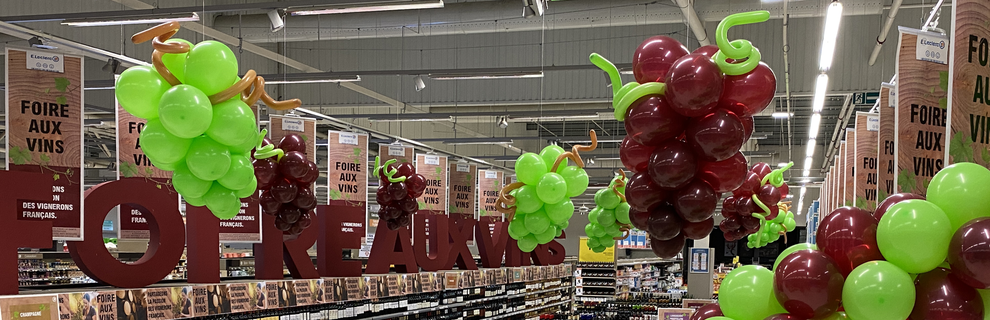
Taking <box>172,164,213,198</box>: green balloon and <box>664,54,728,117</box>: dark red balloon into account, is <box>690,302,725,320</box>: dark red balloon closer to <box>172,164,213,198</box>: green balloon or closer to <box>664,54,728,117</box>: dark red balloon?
<box>664,54,728,117</box>: dark red balloon

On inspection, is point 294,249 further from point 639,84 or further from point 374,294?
point 639,84

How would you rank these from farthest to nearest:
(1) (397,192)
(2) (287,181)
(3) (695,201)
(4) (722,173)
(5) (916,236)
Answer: (1) (397,192) → (2) (287,181) → (4) (722,173) → (3) (695,201) → (5) (916,236)

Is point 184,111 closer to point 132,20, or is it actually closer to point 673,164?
point 673,164

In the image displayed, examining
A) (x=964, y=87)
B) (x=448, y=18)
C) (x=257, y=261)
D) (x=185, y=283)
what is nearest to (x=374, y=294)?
(x=257, y=261)

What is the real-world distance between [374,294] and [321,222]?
1.01 m

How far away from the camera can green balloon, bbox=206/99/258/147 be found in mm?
4316

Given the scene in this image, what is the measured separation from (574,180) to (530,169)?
0.44m

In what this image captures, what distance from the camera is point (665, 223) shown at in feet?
13.4

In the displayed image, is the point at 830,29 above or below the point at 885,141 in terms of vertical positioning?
above

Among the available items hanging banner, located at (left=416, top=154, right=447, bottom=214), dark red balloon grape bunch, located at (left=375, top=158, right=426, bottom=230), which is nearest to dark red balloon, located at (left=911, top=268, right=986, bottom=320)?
dark red balloon grape bunch, located at (left=375, top=158, right=426, bottom=230)

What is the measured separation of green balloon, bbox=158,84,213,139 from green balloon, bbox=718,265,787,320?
264cm

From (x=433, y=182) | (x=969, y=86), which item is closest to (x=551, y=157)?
(x=969, y=86)

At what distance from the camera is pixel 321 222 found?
8.89 meters

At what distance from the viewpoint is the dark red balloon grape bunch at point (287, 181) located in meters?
6.11
